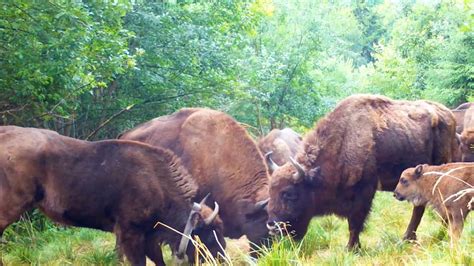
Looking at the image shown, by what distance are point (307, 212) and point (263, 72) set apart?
33.9ft

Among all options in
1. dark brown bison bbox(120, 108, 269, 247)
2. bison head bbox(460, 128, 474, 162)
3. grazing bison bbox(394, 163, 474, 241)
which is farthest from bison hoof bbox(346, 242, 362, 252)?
bison head bbox(460, 128, 474, 162)

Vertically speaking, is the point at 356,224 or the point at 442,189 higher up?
the point at 442,189

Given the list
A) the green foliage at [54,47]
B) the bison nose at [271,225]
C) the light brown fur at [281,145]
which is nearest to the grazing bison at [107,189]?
the bison nose at [271,225]

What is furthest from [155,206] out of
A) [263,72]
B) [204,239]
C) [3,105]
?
[263,72]

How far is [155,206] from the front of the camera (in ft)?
28.7

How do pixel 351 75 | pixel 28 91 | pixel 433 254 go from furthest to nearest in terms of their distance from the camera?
pixel 351 75, pixel 28 91, pixel 433 254

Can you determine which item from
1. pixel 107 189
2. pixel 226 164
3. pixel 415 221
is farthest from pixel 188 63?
pixel 415 221

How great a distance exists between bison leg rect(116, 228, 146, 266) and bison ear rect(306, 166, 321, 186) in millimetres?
2570

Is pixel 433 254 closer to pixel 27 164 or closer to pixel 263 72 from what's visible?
pixel 27 164

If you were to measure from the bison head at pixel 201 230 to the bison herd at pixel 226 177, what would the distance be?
0.05 ft

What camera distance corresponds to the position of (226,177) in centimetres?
1034

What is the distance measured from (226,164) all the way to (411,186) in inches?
117

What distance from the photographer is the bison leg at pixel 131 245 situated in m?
8.56

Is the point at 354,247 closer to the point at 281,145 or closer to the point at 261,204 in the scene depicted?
the point at 261,204
